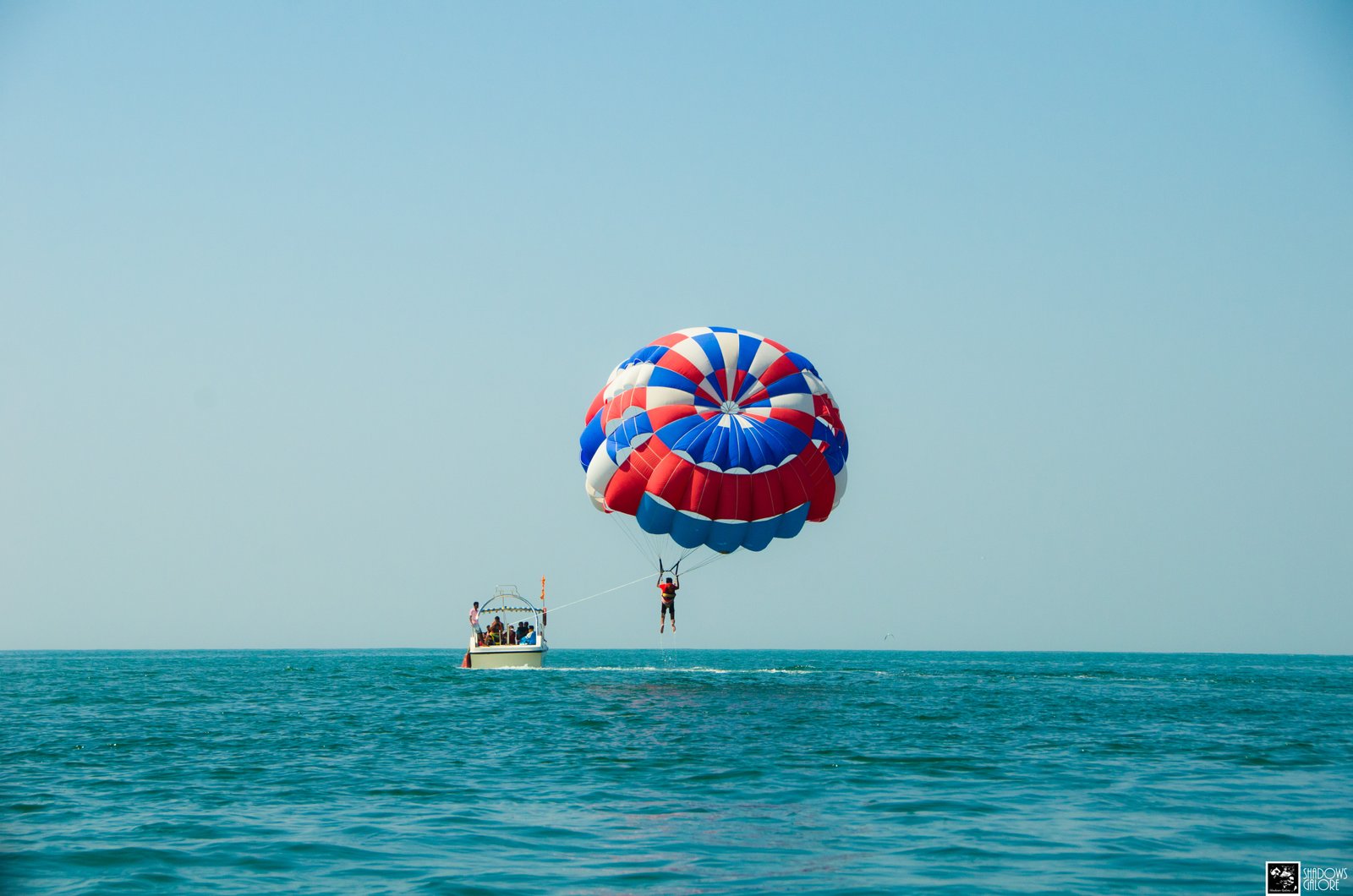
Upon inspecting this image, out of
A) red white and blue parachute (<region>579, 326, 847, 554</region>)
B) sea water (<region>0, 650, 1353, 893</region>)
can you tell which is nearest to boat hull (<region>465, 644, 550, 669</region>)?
red white and blue parachute (<region>579, 326, 847, 554</region>)

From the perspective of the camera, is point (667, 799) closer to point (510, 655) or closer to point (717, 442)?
point (717, 442)

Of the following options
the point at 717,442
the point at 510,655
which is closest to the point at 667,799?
the point at 717,442

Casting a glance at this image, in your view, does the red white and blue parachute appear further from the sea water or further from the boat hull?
the boat hull

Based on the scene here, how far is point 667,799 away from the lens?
14531mm

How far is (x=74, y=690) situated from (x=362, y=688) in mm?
10185

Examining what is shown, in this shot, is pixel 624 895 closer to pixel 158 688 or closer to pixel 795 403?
pixel 795 403

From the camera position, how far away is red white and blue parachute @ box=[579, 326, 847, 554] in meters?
29.6

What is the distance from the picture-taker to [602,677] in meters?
42.0

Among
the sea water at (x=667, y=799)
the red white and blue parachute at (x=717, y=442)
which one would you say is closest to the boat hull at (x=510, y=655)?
the red white and blue parachute at (x=717, y=442)

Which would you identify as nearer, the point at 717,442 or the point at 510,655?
the point at 717,442

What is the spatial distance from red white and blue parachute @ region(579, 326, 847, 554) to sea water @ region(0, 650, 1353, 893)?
493 cm

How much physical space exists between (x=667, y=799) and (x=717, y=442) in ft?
50.7

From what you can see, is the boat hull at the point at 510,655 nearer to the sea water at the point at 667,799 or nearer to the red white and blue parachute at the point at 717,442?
the red white and blue parachute at the point at 717,442

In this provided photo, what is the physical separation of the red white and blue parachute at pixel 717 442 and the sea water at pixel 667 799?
4.93 m
